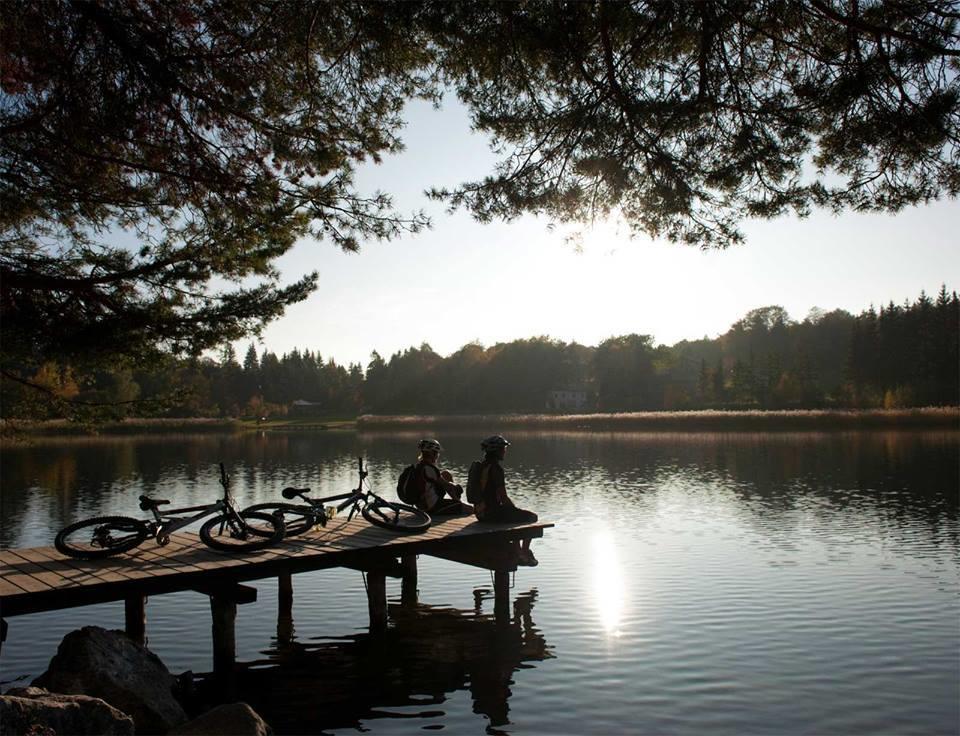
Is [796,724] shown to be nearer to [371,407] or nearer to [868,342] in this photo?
[868,342]

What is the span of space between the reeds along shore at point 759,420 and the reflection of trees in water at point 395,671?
145 ft

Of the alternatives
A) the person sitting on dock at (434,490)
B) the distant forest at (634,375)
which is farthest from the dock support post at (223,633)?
the distant forest at (634,375)

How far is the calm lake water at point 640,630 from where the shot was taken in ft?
28.8

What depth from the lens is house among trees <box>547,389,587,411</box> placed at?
11562cm

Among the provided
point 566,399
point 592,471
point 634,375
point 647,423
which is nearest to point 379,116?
point 592,471

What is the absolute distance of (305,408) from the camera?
465 ft

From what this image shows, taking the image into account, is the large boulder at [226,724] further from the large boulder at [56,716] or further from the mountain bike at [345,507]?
the mountain bike at [345,507]

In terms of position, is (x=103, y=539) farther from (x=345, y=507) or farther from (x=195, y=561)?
(x=345, y=507)

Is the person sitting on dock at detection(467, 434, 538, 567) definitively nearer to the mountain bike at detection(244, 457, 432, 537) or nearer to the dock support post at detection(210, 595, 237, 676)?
the mountain bike at detection(244, 457, 432, 537)

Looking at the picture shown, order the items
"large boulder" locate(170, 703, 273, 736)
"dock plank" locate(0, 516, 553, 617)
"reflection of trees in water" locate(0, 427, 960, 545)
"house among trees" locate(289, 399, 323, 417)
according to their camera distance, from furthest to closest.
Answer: "house among trees" locate(289, 399, 323, 417) → "reflection of trees in water" locate(0, 427, 960, 545) → "dock plank" locate(0, 516, 553, 617) → "large boulder" locate(170, 703, 273, 736)

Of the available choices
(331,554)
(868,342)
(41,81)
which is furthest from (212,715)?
(868,342)

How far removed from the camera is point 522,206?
1031 cm

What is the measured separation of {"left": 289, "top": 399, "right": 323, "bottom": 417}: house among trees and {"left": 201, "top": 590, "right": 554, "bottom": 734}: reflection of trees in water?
119 metres

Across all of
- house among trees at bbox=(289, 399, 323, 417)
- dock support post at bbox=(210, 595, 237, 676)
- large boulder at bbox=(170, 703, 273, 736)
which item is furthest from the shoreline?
house among trees at bbox=(289, 399, 323, 417)
